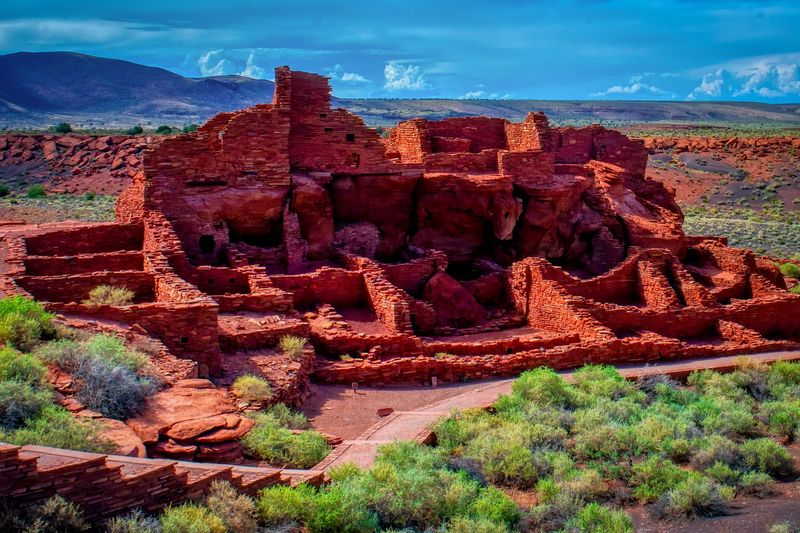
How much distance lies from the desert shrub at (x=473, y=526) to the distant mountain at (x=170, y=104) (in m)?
107

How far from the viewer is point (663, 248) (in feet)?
57.5

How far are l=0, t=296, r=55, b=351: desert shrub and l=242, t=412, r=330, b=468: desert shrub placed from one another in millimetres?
2666

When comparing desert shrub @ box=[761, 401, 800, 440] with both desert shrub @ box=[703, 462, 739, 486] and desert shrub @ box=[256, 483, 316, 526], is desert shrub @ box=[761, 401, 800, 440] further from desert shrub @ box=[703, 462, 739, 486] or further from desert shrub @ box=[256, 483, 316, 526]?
desert shrub @ box=[256, 483, 316, 526]

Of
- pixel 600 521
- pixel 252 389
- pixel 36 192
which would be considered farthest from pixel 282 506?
pixel 36 192

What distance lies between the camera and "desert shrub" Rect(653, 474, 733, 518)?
7.29 meters

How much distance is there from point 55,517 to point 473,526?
3438 millimetres

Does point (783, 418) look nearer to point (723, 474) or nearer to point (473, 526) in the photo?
point (723, 474)

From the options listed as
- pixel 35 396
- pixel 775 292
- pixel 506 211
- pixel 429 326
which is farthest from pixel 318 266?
pixel 775 292

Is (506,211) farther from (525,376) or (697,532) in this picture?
(697,532)

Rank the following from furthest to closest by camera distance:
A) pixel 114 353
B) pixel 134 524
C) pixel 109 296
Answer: pixel 109 296
pixel 114 353
pixel 134 524

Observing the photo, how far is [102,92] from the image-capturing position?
5340 inches

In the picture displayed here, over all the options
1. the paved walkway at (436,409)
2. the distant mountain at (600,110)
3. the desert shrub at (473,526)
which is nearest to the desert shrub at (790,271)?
the paved walkway at (436,409)

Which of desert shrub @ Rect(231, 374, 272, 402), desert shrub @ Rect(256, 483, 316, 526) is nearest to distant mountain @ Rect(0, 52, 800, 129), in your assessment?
desert shrub @ Rect(231, 374, 272, 402)

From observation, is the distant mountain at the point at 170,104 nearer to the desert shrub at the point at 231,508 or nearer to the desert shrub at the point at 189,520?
the desert shrub at the point at 231,508
